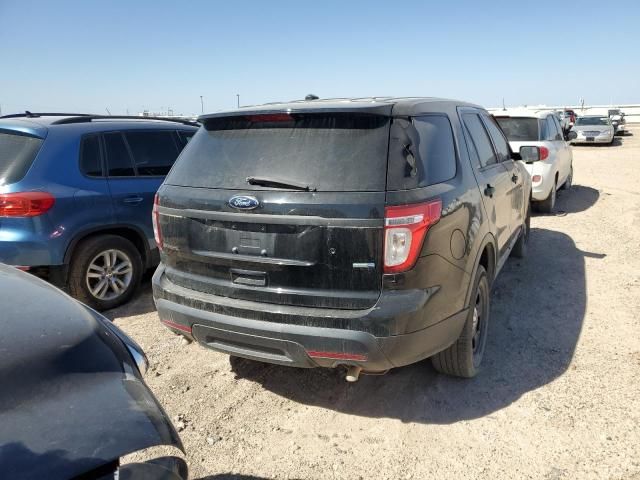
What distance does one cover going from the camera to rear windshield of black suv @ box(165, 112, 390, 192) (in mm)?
2596

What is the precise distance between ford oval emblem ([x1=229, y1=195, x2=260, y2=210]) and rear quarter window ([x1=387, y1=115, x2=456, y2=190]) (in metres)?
0.72

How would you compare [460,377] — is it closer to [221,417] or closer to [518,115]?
[221,417]

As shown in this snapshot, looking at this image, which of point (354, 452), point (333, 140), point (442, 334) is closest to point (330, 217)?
point (333, 140)

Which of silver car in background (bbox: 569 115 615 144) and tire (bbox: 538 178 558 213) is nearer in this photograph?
tire (bbox: 538 178 558 213)

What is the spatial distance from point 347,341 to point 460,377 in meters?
1.26

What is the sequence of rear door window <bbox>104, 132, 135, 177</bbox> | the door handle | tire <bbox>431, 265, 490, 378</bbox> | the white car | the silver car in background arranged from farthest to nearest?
the silver car in background < the white car < rear door window <bbox>104, 132, 135, 177</bbox> < the door handle < tire <bbox>431, 265, 490, 378</bbox>

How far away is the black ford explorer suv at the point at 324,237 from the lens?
255 cm

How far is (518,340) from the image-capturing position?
158 inches

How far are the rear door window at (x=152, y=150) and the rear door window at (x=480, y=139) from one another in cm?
320

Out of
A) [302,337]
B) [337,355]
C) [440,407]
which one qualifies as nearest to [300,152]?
[302,337]

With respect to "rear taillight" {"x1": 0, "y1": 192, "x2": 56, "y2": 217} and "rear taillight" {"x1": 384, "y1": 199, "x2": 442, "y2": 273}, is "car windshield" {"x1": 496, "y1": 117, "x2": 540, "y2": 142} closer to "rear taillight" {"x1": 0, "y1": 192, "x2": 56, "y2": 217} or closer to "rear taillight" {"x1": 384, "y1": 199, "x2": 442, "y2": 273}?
"rear taillight" {"x1": 384, "y1": 199, "x2": 442, "y2": 273}

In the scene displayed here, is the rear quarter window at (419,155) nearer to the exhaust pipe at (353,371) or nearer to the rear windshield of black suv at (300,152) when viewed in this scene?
the rear windshield of black suv at (300,152)

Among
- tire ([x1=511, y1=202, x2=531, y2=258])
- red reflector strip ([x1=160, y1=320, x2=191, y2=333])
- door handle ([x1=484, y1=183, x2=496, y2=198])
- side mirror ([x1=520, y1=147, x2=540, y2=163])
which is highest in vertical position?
side mirror ([x1=520, y1=147, x2=540, y2=163])

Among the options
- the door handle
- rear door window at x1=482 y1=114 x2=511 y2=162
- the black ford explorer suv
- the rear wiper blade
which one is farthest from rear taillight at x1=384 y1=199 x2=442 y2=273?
rear door window at x1=482 y1=114 x2=511 y2=162
